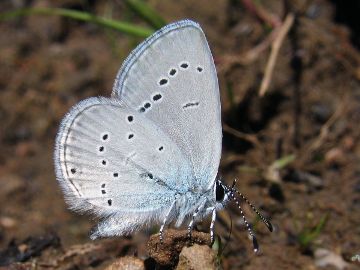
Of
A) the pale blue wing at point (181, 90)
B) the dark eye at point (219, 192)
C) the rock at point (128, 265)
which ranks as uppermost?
the pale blue wing at point (181, 90)

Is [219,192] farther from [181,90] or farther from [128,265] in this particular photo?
[128,265]

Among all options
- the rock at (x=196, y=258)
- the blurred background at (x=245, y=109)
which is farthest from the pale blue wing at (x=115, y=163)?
the rock at (x=196, y=258)

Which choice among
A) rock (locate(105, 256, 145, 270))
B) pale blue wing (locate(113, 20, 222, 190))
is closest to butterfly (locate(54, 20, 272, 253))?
pale blue wing (locate(113, 20, 222, 190))

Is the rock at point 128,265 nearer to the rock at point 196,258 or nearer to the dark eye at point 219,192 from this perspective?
the rock at point 196,258

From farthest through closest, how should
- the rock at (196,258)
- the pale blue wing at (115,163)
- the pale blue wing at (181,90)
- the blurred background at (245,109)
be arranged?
1. the blurred background at (245,109)
2. the pale blue wing at (115,163)
3. the pale blue wing at (181,90)
4. the rock at (196,258)

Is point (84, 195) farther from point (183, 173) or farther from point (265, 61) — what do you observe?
point (265, 61)

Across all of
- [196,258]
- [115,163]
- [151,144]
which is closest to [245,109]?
[151,144]

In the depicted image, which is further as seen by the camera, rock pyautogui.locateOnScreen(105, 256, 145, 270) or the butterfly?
the butterfly

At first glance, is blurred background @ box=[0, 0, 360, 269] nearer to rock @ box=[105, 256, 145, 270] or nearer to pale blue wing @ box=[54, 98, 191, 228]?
pale blue wing @ box=[54, 98, 191, 228]
